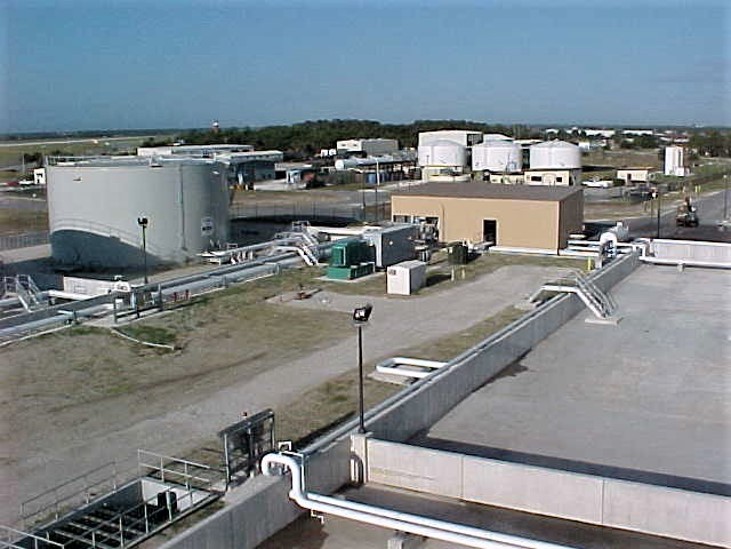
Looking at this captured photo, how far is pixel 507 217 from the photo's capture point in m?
33.1

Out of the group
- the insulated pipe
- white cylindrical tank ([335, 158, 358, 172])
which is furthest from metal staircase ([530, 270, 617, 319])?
white cylindrical tank ([335, 158, 358, 172])

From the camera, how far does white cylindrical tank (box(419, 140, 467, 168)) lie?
72.1 m

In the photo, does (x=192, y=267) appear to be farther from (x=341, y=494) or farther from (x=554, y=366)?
(x=341, y=494)

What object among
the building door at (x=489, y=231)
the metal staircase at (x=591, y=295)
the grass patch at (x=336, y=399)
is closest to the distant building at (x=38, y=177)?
the building door at (x=489, y=231)

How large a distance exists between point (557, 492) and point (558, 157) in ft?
175

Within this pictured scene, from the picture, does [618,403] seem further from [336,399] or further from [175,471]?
[175,471]

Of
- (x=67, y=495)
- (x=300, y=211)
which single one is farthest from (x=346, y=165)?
(x=67, y=495)

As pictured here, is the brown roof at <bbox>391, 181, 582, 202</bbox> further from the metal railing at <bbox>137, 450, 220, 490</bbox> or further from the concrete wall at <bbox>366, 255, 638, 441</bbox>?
the metal railing at <bbox>137, 450, 220, 490</bbox>

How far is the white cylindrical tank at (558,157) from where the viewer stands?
2404 inches

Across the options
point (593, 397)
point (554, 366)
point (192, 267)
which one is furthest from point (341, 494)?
point (192, 267)

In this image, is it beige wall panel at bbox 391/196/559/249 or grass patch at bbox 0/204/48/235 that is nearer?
beige wall panel at bbox 391/196/559/249

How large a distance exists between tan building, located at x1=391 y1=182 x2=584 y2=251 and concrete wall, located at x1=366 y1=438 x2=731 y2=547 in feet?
71.9

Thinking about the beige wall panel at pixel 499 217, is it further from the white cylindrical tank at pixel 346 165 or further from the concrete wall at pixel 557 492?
the white cylindrical tank at pixel 346 165

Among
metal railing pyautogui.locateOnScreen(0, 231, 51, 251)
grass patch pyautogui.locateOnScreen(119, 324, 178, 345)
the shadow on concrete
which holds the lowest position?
the shadow on concrete
